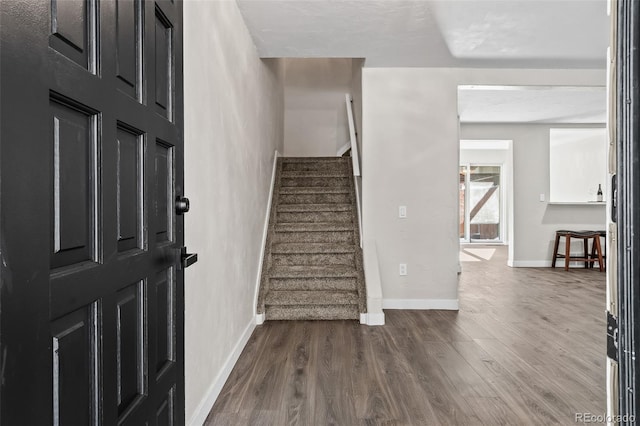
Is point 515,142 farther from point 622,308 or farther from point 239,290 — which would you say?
point 622,308

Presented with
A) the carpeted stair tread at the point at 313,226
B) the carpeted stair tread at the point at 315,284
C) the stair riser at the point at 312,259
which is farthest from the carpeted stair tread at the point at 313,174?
the carpeted stair tread at the point at 315,284

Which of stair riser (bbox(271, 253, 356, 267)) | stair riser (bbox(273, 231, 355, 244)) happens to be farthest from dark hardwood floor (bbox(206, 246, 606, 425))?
stair riser (bbox(273, 231, 355, 244))

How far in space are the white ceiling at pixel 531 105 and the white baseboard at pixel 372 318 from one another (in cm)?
257

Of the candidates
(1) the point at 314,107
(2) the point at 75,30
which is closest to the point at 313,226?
(1) the point at 314,107

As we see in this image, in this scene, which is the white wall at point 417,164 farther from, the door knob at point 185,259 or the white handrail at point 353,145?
the door knob at point 185,259

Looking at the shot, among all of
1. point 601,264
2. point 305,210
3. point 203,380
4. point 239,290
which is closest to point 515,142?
point 601,264

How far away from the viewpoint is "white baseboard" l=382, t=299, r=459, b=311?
396 cm

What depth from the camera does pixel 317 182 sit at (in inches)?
203

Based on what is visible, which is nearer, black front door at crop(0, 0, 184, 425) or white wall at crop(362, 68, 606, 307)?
black front door at crop(0, 0, 184, 425)

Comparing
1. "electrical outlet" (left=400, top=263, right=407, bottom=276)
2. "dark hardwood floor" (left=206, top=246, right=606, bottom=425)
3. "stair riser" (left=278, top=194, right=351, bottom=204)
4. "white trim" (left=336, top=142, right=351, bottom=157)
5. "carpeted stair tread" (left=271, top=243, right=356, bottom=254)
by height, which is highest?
"white trim" (left=336, top=142, right=351, bottom=157)

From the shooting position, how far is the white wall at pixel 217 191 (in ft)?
5.69

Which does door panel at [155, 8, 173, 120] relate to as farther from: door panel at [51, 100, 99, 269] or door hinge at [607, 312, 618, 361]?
door hinge at [607, 312, 618, 361]

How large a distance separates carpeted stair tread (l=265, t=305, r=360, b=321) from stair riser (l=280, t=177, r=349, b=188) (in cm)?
196

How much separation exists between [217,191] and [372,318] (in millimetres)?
1976
